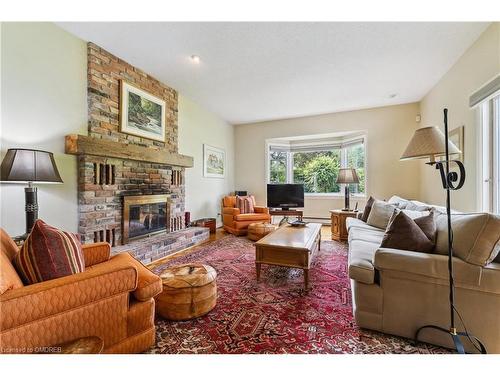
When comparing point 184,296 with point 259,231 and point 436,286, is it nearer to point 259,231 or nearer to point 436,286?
point 436,286

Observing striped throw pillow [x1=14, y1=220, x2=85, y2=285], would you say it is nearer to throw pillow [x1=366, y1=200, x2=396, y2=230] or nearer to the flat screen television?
throw pillow [x1=366, y1=200, x2=396, y2=230]

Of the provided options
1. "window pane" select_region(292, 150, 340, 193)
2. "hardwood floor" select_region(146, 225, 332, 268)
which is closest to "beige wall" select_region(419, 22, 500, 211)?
"hardwood floor" select_region(146, 225, 332, 268)

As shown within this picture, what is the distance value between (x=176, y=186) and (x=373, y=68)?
364cm

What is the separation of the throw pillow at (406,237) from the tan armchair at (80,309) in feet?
5.44

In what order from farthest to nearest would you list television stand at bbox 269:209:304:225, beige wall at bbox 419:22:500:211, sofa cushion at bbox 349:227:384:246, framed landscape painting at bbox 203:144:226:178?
framed landscape painting at bbox 203:144:226:178, television stand at bbox 269:209:304:225, sofa cushion at bbox 349:227:384:246, beige wall at bbox 419:22:500:211

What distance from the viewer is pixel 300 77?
344 cm

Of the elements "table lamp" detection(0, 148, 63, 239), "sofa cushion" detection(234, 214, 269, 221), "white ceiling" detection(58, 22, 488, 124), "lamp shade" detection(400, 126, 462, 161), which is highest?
"white ceiling" detection(58, 22, 488, 124)

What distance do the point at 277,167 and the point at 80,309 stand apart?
541 centimetres

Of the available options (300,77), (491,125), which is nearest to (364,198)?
(491,125)

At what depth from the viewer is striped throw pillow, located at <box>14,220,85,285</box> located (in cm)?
112

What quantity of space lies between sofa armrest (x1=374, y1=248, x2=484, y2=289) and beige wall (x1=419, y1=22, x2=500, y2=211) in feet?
6.01

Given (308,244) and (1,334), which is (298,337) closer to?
(308,244)

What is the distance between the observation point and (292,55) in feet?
9.35

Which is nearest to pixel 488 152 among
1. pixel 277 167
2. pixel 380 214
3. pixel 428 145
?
pixel 380 214
